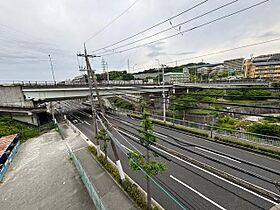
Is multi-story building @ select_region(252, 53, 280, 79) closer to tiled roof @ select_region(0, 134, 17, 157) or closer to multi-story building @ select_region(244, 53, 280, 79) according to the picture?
multi-story building @ select_region(244, 53, 280, 79)

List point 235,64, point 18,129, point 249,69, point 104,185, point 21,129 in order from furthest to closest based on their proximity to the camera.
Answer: point 235,64
point 249,69
point 21,129
point 18,129
point 104,185

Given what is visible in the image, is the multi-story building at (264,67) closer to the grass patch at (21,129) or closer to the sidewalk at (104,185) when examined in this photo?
the sidewalk at (104,185)

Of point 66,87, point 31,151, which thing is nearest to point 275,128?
point 31,151

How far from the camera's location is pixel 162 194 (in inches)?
424

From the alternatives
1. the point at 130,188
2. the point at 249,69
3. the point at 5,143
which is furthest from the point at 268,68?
the point at 5,143

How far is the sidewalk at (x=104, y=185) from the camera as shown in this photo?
33.8ft

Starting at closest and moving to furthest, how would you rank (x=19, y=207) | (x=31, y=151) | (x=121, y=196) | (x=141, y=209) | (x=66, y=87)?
1. (x=141, y=209)
2. (x=121, y=196)
3. (x=19, y=207)
4. (x=31, y=151)
5. (x=66, y=87)

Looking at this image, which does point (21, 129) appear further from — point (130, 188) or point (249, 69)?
point (249, 69)

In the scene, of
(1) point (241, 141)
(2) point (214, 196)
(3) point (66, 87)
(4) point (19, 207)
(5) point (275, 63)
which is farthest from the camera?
(5) point (275, 63)

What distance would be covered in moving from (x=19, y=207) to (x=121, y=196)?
24.2ft

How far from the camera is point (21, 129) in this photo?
94.9 feet

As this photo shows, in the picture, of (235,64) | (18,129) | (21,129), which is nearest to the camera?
(18,129)

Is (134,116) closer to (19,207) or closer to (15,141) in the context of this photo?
(15,141)

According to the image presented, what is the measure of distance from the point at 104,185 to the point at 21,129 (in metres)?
24.1
